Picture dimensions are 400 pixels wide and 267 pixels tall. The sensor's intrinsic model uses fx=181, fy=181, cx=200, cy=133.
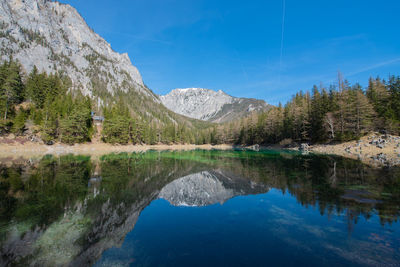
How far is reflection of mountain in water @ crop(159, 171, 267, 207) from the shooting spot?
41.9 ft

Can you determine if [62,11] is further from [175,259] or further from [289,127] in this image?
[175,259]

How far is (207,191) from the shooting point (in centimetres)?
1495

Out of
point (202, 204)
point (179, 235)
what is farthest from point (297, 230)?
point (202, 204)

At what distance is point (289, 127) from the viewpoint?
238ft

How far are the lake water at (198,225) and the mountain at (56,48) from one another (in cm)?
9938

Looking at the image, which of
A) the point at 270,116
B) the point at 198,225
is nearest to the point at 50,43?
the point at 270,116

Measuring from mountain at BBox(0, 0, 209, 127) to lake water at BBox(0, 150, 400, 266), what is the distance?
326 feet

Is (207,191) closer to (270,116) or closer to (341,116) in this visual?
(341,116)

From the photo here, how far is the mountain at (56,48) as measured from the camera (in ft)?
417

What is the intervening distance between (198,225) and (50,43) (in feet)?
692

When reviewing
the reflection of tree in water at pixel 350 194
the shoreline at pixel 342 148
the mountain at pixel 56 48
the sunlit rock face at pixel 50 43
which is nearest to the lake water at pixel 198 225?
the reflection of tree in water at pixel 350 194

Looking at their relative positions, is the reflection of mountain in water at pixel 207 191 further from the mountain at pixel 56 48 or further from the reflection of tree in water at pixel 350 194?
the mountain at pixel 56 48

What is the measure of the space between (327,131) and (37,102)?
9980cm

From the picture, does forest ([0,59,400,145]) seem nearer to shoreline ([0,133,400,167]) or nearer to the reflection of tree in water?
shoreline ([0,133,400,167])
